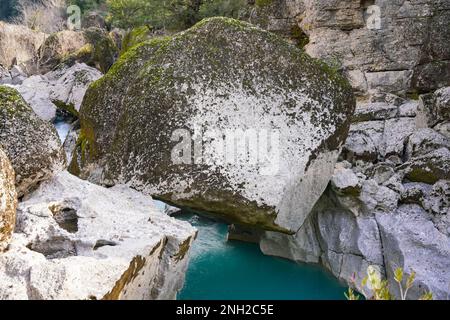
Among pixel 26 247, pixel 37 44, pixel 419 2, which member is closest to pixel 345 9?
pixel 419 2

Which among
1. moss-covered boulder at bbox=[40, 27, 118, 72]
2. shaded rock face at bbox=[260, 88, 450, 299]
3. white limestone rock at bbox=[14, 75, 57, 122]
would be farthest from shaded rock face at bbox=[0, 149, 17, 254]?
moss-covered boulder at bbox=[40, 27, 118, 72]

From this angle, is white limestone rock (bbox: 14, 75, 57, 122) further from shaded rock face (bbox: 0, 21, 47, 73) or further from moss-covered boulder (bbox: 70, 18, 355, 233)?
moss-covered boulder (bbox: 70, 18, 355, 233)

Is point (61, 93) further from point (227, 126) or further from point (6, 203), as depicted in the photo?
point (6, 203)

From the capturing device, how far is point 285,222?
6.60m

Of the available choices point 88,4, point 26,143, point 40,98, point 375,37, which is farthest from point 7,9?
point 26,143

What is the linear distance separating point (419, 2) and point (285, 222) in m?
8.29

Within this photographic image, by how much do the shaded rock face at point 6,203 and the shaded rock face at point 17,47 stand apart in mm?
25233

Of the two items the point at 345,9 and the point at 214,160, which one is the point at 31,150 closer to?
the point at 214,160

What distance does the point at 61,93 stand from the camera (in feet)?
55.4

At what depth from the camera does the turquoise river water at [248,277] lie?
705 centimetres

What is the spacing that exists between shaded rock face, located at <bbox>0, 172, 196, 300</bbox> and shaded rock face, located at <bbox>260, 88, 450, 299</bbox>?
3025mm

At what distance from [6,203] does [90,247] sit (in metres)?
0.86
